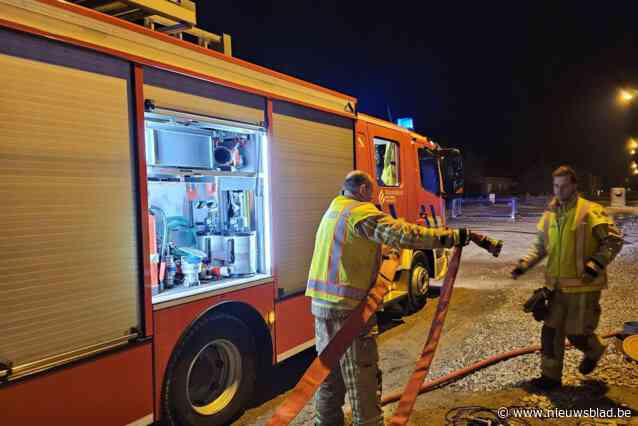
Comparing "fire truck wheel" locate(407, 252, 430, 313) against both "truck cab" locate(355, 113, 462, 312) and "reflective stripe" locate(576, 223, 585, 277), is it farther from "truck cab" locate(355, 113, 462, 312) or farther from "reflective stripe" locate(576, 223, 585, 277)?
"reflective stripe" locate(576, 223, 585, 277)

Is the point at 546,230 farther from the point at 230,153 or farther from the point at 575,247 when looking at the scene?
the point at 230,153

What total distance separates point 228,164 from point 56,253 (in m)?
1.74

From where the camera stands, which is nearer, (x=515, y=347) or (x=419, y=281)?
(x=515, y=347)

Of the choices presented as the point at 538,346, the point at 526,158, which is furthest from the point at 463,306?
the point at 526,158

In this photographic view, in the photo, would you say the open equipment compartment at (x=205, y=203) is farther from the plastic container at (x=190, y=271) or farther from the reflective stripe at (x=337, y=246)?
the reflective stripe at (x=337, y=246)

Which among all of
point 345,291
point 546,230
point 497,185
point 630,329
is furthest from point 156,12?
point 497,185

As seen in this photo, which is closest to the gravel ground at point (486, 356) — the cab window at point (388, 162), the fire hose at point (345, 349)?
the fire hose at point (345, 349)

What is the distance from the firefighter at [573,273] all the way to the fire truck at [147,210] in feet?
6.49

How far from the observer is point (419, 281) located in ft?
22.6

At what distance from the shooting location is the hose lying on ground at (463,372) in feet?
12.7

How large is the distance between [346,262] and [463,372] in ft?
6.39

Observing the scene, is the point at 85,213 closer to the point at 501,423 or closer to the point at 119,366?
the point at 119,366

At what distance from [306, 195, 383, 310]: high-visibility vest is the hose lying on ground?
1.23 metres

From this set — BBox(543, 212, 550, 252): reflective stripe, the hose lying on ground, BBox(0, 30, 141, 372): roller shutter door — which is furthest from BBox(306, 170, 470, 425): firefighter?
BBox(543, 212, 550, 252): reflective stripe
